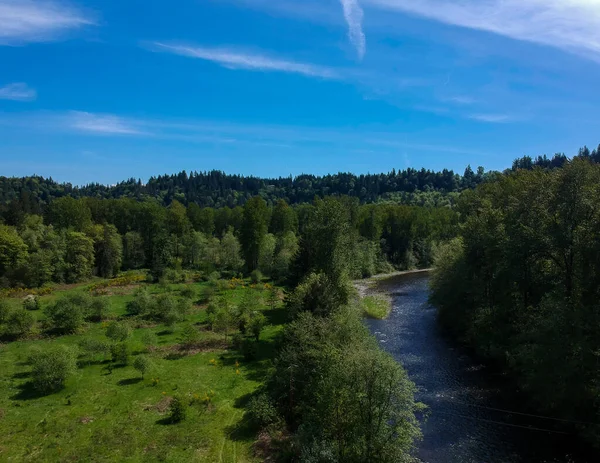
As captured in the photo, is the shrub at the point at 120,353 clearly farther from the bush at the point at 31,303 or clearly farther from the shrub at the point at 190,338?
the bush at the point at 31,303

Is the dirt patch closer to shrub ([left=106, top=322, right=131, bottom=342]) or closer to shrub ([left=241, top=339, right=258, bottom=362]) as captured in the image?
shrub ([left=241, top=339, right=258, bottom=362])

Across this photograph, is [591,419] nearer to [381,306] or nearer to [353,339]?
[353,339]

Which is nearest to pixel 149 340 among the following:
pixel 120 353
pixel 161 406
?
pixel 120 353

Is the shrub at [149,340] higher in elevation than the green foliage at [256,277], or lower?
lower

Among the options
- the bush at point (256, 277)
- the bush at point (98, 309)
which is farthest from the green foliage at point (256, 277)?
the bush at point (98, 309)

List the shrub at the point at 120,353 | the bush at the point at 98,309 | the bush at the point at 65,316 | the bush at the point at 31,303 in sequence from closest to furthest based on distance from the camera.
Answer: the shrub at the point at 120,353
the bush at the point at 65,316
the bush at the point at 98,309
the bush at the point at 31,303

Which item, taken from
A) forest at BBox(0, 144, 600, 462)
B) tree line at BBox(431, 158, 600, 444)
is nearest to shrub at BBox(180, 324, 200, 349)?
forest at BBox(0, 144, 600, 462)

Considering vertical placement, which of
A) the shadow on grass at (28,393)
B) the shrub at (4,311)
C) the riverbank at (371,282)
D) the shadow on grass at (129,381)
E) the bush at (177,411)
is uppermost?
the shrub at (4,311)
